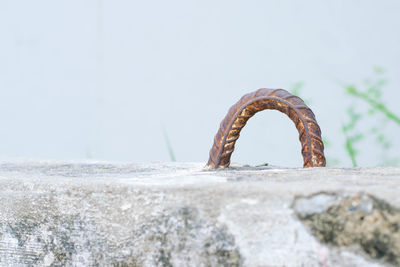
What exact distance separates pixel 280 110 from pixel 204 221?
357 millimetres

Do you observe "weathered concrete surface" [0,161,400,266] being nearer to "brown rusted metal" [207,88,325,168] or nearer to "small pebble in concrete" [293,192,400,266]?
"small pebble in concrete" [293,192,400,266]

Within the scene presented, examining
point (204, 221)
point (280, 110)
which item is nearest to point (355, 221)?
point (204, 221)

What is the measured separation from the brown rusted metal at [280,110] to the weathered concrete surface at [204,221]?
12cm

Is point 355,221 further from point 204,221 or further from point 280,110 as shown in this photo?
point 280,110

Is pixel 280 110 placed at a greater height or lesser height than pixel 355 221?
greater

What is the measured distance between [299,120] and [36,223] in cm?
48

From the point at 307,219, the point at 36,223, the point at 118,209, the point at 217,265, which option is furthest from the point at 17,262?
the point at 307,219

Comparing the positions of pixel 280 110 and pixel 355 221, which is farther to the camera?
pixel 280 110

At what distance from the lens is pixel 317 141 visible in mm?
850

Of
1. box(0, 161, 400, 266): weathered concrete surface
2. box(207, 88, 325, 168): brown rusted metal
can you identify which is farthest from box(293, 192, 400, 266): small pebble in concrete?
box(207, 88, 325, 168): brown rusted metal

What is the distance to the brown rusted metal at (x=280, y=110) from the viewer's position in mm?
841

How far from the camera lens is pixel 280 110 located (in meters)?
0.86

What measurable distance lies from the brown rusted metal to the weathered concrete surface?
0.40 feet

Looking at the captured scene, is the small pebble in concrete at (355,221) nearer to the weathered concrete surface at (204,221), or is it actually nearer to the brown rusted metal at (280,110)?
the weathered concrete surface at (204,221)
